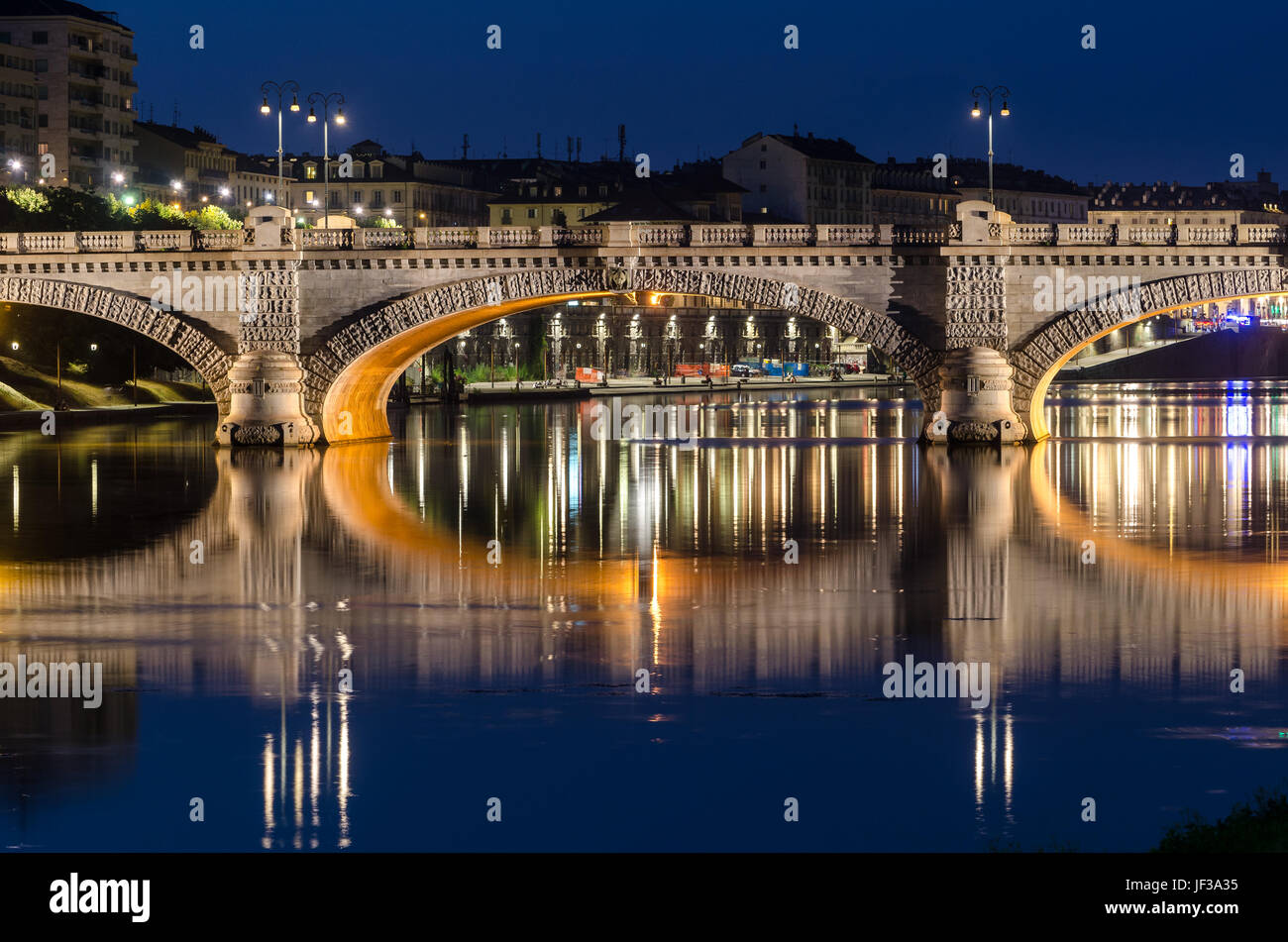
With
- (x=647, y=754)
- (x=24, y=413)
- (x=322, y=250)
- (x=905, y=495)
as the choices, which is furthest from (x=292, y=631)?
(x=24, y=413)

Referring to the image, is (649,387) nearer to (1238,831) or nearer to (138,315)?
(138,315)

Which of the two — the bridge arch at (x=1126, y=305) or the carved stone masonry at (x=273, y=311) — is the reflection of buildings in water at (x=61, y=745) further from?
the bridge arch at (x=1126, y=305)

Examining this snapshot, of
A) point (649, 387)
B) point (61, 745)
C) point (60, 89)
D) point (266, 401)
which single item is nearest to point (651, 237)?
point (266, 401)

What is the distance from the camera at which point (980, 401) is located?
6506 cm

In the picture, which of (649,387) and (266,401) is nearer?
(266,401)

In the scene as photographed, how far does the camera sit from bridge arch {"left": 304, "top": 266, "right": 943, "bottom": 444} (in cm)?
6525

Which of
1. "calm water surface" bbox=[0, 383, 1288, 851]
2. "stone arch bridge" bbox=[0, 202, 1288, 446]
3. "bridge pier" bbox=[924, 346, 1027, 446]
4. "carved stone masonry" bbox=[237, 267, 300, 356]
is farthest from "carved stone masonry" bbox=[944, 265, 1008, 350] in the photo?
"carved stone masonry" bbox=[237, 267, 300, 356]

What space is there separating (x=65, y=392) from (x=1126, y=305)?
2353 inches

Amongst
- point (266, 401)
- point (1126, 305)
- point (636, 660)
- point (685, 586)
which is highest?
point (1126, 305)

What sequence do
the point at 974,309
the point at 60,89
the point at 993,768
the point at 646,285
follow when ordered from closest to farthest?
the point at 993,768
the point at 974,309
the point at 646,285
the point at 60,89

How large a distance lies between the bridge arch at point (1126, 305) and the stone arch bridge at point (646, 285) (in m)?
0.05

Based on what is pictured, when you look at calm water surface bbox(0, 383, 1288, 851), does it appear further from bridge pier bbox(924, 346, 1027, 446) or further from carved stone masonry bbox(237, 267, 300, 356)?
carved stone masonry bbox(237, 267, 300, 356)

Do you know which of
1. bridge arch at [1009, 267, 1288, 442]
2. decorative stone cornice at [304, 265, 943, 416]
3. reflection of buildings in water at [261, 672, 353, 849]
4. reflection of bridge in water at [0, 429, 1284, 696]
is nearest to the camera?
reflection of buildings in water at [261, 672, 353, 849]

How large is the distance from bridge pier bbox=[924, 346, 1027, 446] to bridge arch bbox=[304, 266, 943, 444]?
2.22 ft
